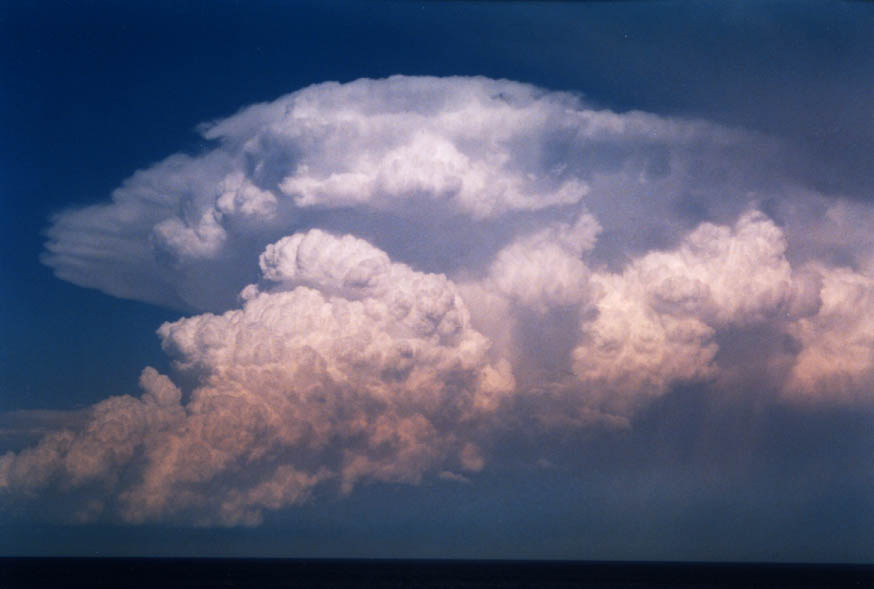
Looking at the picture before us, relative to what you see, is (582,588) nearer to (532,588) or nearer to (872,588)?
(532,588)

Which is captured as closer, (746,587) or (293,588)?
(293,588)

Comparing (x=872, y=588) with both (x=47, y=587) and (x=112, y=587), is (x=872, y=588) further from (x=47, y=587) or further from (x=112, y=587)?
(x=47, y=587)

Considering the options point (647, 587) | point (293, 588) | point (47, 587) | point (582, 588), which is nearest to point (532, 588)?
point (582, 588)

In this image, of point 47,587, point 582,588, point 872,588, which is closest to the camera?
point 47,587

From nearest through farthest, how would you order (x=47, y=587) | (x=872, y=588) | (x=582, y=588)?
(x=47, y=587), (x=872, y=588), (x=582, y=588)

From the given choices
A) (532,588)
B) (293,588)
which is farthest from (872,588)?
(293,588)

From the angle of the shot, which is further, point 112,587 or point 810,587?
point 810,587

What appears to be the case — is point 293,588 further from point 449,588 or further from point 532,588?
point 532,588
